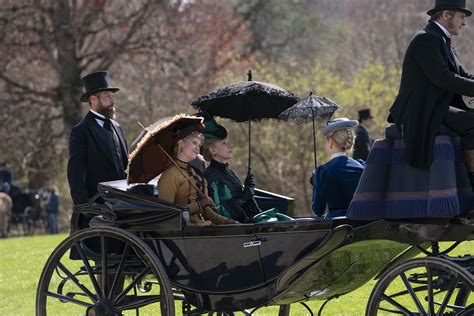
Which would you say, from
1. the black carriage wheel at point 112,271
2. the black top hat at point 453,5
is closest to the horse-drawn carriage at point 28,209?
the black carriage wheel at point 112,271

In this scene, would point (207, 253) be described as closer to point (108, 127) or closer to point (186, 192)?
point (186, 192)

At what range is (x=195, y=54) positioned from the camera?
2723 cm

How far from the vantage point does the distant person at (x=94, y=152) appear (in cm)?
725

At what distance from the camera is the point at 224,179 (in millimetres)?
7066

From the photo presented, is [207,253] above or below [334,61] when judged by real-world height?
below

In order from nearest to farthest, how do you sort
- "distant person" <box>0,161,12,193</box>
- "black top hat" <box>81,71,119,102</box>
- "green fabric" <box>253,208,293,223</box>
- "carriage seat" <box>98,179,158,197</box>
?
"carriage seat" <box>98,179,158,197</box>, "green fabric" <box>253,208,293,223</box>, "black top hat" <box>81,71,119,102</box>, "distant person" <box>0,161,12,193</box>

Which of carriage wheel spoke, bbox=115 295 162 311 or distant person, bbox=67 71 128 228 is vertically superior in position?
distant person, bbox=67 71 128 228

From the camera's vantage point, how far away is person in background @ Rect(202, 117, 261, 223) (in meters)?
7.02

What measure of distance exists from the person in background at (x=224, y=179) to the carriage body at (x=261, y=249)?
71 cm

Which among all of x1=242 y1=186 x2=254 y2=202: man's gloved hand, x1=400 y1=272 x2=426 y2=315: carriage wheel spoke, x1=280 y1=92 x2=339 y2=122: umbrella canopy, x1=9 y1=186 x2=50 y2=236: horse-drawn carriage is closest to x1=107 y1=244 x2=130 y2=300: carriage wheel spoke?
x1=242 y1=186 x2=254 y2=202: man's gloved hand

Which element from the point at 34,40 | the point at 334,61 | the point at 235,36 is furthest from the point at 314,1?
the point at 34,40

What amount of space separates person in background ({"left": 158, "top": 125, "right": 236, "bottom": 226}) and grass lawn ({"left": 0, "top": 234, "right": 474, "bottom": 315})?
8.17 ft

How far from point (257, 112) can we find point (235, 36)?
75.7 feet

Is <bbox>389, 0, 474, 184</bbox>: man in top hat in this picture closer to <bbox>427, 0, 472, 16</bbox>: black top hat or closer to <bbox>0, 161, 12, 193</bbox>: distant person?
<bbox>427, 0, 472, 16</bbox>: black top hat
